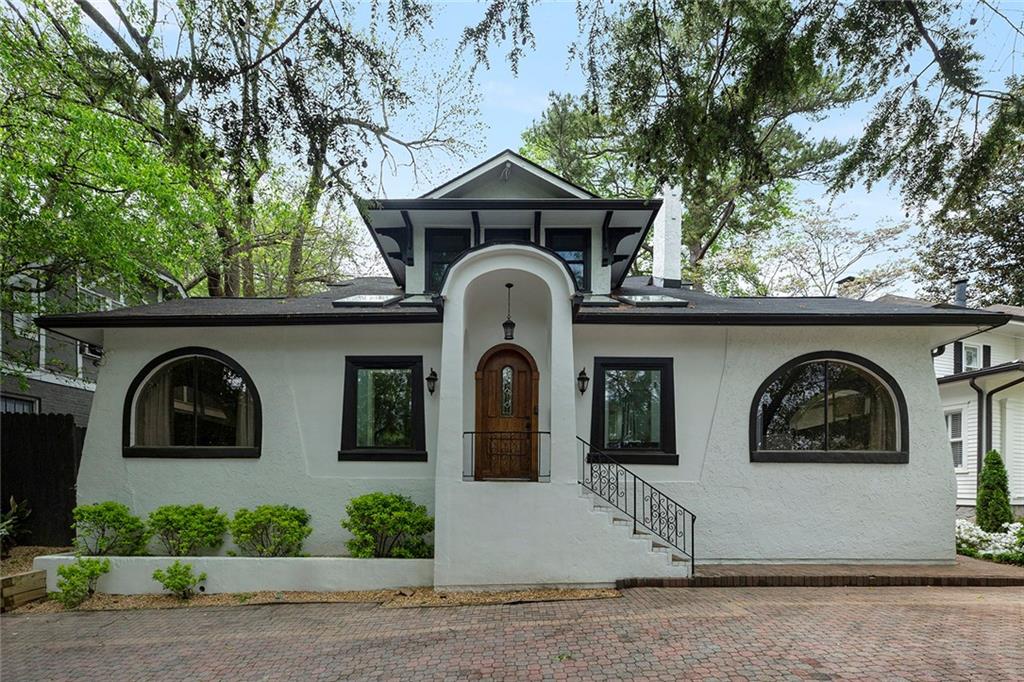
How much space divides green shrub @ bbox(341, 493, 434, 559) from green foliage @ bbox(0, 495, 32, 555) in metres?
5.75

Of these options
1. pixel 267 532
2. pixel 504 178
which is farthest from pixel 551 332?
pixel 267 532

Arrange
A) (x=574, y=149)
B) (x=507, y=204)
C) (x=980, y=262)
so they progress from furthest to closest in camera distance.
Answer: (x=980, y=262)
(x=574, y=149)
(x=507, y=204)

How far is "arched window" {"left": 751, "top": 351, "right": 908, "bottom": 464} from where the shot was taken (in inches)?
334

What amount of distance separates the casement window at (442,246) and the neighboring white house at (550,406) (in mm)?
781

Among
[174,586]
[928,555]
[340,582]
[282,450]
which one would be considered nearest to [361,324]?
[282,450]

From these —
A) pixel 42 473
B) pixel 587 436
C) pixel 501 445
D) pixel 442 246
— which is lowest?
pixel 42 473

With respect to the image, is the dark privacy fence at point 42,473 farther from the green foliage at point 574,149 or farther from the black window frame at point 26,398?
the green foliage at point 574,149

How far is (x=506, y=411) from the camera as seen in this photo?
899cm

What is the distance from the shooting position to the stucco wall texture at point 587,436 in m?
8.20

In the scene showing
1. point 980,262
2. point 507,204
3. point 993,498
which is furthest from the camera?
point 980,262

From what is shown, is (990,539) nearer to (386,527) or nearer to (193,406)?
(386,527)

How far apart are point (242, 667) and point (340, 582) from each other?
2400 millimetres

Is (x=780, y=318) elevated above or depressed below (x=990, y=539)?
above

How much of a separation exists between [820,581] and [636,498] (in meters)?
2.47
